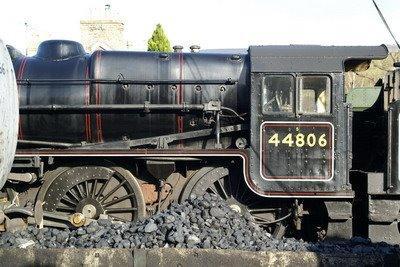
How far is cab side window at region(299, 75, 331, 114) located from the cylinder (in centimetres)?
470

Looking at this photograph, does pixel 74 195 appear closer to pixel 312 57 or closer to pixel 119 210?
pixel 119 210

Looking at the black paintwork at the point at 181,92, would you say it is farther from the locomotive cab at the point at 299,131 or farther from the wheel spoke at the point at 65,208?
the wheel spoke at the point at 65,208

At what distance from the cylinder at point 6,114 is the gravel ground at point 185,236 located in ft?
9.83

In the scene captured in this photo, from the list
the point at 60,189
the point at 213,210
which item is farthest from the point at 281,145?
the point at 60,189

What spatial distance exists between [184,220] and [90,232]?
1.08 metres

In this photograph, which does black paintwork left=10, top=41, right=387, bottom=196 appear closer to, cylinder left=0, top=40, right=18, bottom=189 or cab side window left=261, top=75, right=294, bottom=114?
cab side window left=261, top=75, right=294, bottom=114

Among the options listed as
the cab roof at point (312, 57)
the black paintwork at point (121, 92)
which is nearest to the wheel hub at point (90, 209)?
the black paintwork at point (121, 92)

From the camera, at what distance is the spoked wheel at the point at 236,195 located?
7.30 meters

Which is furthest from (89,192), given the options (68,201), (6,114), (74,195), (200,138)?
(6,114)

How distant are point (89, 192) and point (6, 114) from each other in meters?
4.52

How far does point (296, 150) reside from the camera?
7.14m

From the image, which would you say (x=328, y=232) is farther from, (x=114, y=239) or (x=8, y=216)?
(x=8, y=216)

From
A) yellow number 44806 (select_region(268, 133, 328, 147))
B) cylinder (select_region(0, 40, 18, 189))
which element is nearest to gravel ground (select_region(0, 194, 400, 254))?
yellow number 44806 (select_region(268, 133, 328, 147))

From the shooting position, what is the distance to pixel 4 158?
293 cm
